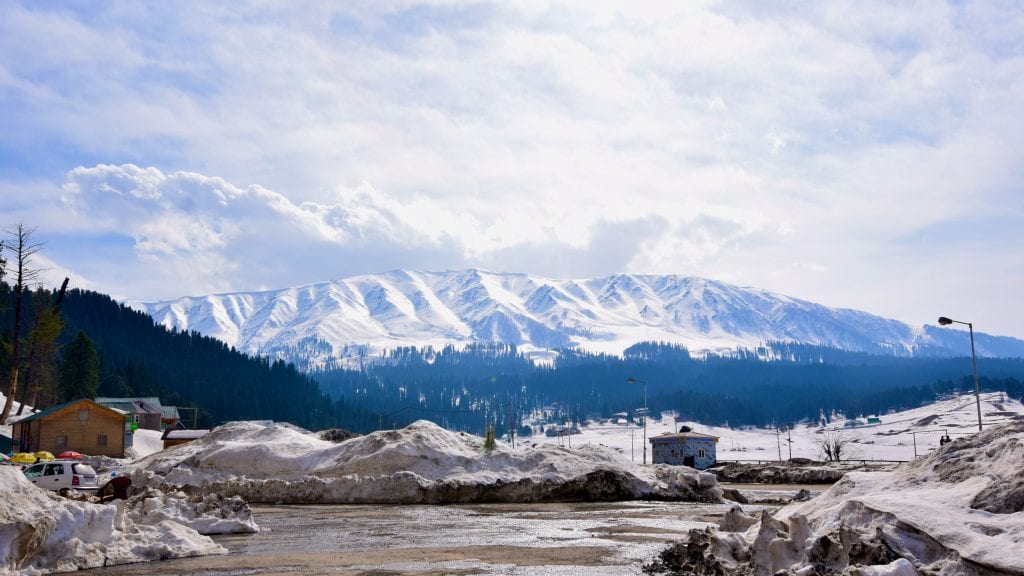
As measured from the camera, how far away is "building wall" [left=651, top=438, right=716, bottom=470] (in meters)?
92.1

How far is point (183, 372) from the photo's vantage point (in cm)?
15900

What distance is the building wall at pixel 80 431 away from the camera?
6812cm

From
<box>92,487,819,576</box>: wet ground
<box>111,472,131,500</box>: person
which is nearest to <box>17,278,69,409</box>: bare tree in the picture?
<box>92,487,819,576</box>: wet ground

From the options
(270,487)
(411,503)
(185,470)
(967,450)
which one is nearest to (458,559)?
(967,450)

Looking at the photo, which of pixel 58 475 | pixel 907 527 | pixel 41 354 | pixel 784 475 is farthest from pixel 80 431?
pixel 907 527

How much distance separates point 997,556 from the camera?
11633 millimetres

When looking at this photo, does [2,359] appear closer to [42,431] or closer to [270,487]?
[42,431]

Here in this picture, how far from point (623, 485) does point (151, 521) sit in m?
24.5

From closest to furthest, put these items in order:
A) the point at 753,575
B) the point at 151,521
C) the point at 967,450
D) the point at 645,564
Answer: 1. the point at 753,575
2. the point at 967,450
3. the point at 645,564
4. the point at 151,521

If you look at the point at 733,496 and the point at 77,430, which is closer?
the point at 733,496

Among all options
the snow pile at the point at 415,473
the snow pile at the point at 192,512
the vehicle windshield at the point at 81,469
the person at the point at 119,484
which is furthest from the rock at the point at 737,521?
the vehicle windshield at the point at 81,469

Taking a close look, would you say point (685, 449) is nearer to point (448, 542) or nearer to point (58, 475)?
point (58, 475)

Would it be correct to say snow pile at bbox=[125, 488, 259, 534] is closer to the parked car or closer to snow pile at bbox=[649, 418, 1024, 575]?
snow pile at bbox=[649, 418, 1024, 575]

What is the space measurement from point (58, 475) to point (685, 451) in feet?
228
